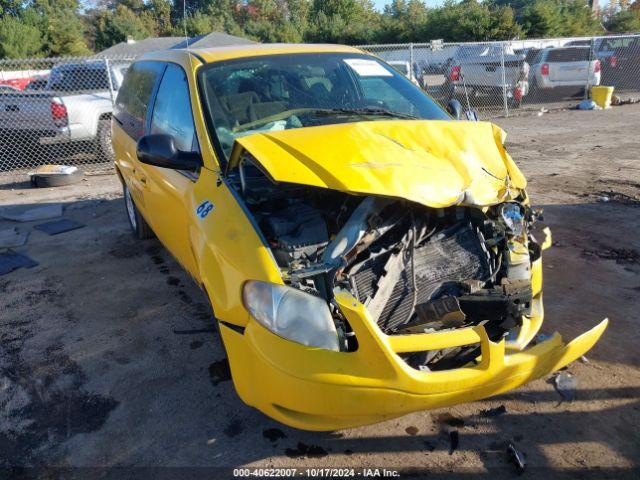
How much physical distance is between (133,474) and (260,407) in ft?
2.25

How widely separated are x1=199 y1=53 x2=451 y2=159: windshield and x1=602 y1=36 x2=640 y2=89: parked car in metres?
15.5

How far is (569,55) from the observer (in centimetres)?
1458

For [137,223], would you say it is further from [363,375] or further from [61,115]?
[61,115]

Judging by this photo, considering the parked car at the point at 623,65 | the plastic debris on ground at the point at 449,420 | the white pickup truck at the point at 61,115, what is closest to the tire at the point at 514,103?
the parked car at the point at 623,65

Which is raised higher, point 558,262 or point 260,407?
point 260,407

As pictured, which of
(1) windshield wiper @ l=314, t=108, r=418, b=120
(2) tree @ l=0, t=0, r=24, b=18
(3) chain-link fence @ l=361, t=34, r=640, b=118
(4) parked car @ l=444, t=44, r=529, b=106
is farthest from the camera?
(2) tree @ l=0, t=0, r=24, b=18

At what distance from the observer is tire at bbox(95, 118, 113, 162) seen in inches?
375

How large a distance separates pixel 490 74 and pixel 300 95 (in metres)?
11.9

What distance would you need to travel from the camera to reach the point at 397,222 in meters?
2.65

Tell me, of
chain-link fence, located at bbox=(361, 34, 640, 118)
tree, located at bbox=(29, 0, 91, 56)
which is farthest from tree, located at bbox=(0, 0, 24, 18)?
chain-link fence, located at bbox=(361, 34, 640, 118)

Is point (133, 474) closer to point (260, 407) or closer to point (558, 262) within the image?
point (260, 407)

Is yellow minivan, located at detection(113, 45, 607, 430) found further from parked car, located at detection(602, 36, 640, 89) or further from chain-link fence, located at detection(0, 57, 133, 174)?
parked car, located at detection(602, 36, 640, 89)

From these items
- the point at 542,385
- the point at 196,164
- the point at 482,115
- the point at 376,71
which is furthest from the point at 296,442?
the point at 482,115

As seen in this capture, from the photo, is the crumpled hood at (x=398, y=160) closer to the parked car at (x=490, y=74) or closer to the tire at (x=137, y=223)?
the tire at (x=137, y=223)
